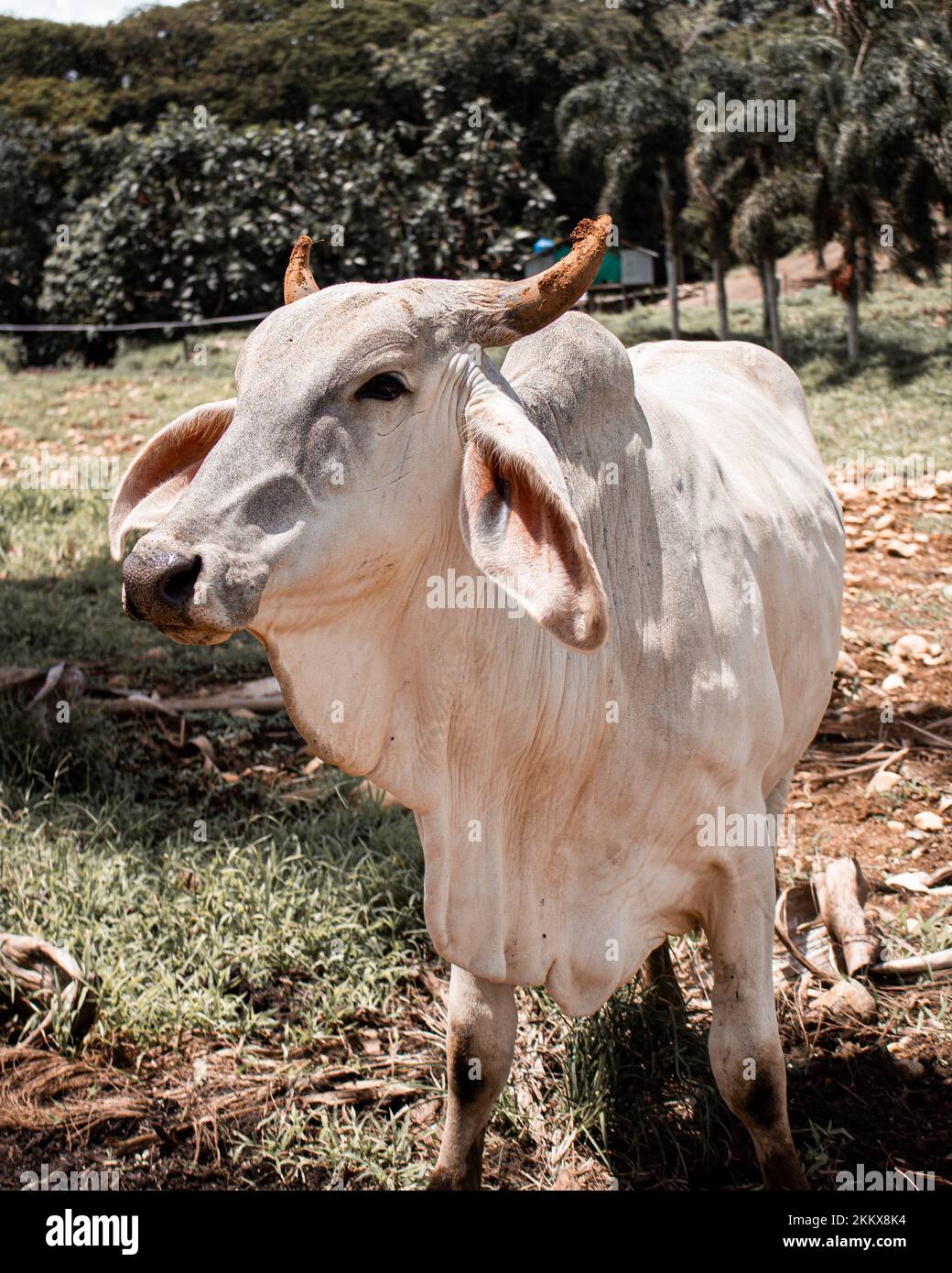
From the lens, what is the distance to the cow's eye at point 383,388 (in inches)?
64.4

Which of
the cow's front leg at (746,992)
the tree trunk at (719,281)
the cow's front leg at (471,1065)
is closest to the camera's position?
the cow's front leg at (746,992)

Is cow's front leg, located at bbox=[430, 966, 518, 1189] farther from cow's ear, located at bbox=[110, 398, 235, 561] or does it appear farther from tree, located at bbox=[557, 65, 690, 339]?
tree, located at bbox=[557, 65, 690, 339]

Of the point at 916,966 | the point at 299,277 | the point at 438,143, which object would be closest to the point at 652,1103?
the point at 916,966

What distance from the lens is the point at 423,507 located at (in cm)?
172

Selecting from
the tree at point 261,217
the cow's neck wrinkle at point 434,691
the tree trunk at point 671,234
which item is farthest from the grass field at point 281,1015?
the tree at point 261,217

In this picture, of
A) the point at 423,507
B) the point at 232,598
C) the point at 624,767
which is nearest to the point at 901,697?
the point at 624,767

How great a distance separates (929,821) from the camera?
3764mm

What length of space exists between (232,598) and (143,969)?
195 centimetres

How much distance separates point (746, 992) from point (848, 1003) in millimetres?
924

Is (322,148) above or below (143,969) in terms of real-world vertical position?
above

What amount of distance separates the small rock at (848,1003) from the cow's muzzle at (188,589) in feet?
6.79

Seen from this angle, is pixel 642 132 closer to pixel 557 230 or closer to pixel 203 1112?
pixel 557 230

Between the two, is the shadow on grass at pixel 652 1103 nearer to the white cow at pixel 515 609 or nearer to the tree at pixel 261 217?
the white cow at pixel 515 609

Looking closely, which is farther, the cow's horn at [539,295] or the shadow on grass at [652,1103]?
the shadow on grass at [652,1103]
